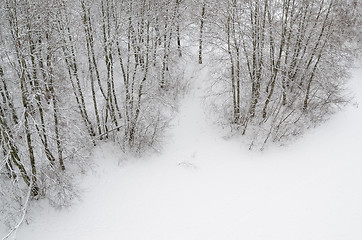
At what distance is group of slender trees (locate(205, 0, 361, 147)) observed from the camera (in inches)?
567

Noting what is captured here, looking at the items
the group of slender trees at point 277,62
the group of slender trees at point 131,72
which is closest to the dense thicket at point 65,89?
the group of slender trees at point 131,72

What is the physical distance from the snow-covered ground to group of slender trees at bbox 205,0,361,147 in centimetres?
127

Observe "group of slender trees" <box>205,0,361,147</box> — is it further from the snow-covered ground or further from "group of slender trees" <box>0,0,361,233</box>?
the snow-covered ground

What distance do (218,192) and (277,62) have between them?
7.66 meters

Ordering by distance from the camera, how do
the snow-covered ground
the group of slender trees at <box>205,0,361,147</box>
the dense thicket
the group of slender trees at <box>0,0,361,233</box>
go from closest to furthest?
the dense thicket → the group of slender trees at <box>0,0,361,233</box> → the snow-covered ground → the group of slender trees at <box>205,0,361,147</box>

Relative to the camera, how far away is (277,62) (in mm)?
15031

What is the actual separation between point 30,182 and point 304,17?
606 inches

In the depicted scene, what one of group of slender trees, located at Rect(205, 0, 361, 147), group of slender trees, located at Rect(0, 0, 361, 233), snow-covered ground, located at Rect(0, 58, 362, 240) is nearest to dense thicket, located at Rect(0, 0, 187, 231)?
group of slender trees, located at Rect(0, 0, 361, 233)

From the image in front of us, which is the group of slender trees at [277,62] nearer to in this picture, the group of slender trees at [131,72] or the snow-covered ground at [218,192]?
the group of slender trees at [131,72]

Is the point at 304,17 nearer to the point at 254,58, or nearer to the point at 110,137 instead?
the point at 254,58

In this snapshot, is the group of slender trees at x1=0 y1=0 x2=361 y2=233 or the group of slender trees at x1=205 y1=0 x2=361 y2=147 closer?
the group of slender trees at x1=0 y1=0 x2=361 y2=233

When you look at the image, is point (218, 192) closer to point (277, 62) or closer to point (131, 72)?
point (277, 62)

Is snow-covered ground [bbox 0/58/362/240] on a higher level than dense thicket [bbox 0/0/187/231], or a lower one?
lower

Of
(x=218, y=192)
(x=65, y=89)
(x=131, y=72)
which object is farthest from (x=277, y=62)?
(x=65, y=89)
